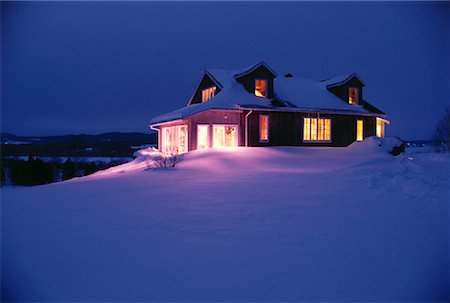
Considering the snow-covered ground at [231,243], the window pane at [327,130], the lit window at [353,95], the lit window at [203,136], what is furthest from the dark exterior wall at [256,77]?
the snow-covered ground at [231,243]

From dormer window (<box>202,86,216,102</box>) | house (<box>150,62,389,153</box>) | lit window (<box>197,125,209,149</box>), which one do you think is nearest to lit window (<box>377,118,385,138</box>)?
house (<box>150,62,389,153</box>)

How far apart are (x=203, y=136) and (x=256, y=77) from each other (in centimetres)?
568

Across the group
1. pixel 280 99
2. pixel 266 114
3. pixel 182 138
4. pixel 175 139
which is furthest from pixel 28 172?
pixel 280 99

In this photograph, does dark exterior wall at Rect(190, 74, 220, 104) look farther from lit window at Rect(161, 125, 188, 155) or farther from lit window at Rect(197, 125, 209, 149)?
lit window at Rect(197, 125, 209, 149)

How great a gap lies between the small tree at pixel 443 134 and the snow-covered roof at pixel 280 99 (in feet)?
45.6

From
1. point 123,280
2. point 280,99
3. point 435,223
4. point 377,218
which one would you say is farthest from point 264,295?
point 280,99

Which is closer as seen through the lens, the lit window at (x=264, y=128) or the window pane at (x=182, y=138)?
the lit window at (x=264, y=128)

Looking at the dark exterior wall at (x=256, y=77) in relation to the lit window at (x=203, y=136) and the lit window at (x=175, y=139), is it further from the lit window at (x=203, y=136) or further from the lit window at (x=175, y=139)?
the lit window at (x=175, y=139)

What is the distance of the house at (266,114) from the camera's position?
1912 cm

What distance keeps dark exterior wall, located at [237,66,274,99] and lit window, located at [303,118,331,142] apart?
10.8 ft

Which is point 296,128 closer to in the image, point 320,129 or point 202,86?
point 320,129

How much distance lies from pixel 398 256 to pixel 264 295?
2263 mm

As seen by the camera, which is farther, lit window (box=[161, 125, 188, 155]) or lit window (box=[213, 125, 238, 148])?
lit window (box=[161, 125, 188, 155])

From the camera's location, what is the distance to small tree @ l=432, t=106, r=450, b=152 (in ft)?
103
